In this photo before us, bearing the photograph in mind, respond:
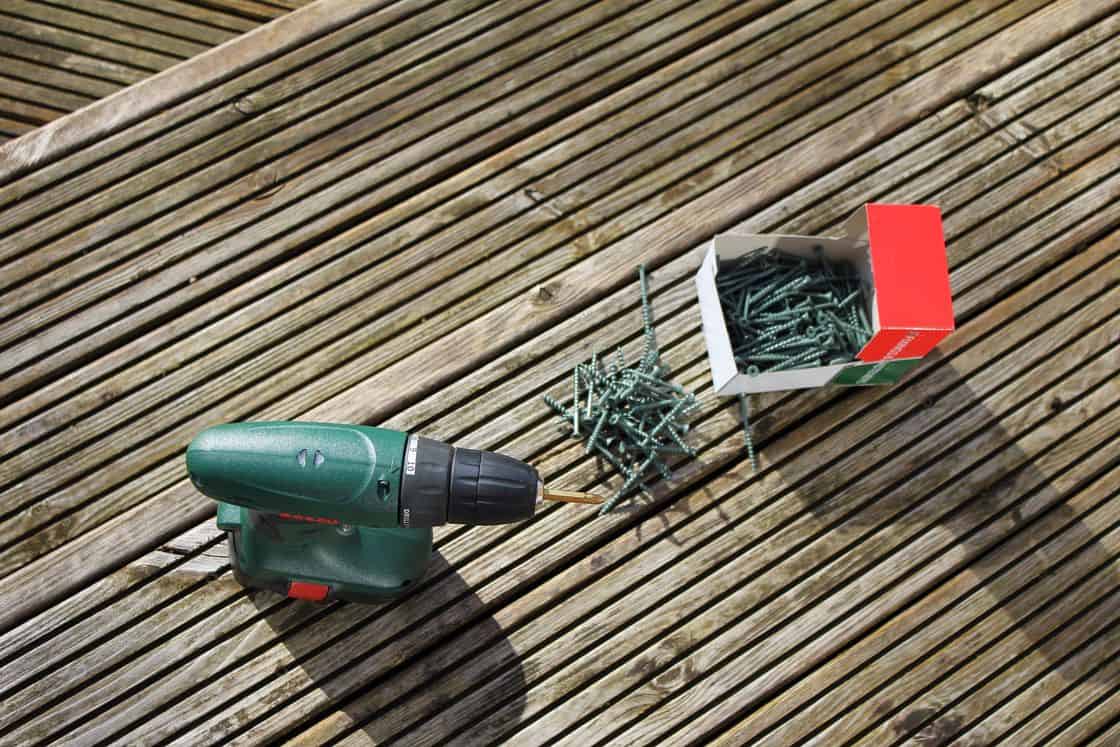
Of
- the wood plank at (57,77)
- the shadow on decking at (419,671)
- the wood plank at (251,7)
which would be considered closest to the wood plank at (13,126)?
the wood plank at (57,77)

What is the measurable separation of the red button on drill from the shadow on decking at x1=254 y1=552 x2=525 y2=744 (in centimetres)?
18

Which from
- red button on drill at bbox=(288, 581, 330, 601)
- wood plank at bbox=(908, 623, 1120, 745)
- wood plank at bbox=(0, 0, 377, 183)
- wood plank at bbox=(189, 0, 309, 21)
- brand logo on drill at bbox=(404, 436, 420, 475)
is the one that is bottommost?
Result: wood plank at bbox=(908, 623, 1120, 745)

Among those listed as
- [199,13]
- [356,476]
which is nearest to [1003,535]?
[356,476]

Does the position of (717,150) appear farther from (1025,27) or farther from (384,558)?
(384,558)

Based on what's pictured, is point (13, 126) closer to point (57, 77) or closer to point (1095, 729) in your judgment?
point (57, 77)

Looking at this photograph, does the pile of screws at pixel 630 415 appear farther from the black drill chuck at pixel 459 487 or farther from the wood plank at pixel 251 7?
the wood plank at pixel 251 7

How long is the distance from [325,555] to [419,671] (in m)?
0.44

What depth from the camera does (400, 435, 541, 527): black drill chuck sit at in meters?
1.83

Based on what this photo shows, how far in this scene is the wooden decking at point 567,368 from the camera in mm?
2328

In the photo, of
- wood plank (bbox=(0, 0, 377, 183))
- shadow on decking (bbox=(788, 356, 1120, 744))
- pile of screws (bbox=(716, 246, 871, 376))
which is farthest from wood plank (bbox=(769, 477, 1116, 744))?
wood plank (bbox=(0, 0, 377, 183))

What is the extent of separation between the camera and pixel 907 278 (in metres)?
2.27

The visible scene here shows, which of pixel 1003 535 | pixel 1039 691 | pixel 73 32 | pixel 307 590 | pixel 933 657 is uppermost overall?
pixel 73 32

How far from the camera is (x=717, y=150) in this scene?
2746 millimetres

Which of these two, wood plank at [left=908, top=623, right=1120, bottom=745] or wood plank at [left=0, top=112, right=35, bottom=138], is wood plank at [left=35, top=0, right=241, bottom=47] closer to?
wood plank at [left=0, top=112, right=35, bottom=138]
